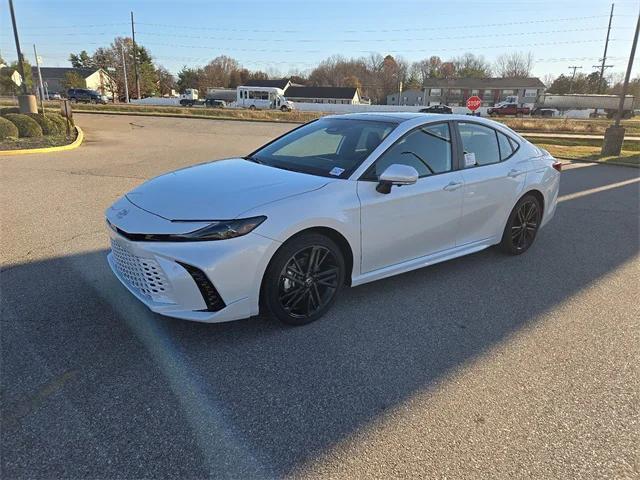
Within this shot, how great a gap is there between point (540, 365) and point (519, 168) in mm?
2527

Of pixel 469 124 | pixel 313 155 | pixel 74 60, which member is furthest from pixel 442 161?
pixel 74 60

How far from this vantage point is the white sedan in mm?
3018

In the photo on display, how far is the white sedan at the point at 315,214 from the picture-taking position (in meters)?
3.02

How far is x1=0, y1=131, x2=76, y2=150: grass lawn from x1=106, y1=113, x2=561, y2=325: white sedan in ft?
37.3

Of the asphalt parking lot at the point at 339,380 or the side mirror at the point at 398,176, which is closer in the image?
the asphalt parking lot at the point at 339,380

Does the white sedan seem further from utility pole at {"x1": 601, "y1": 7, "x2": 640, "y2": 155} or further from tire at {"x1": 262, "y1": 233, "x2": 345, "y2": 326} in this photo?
utility pole at {"x1": 601, "y1": 7, "x2": 640, "y2": 155}

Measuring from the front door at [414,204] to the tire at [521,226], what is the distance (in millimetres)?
1052

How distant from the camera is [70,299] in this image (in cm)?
381

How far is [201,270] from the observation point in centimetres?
293

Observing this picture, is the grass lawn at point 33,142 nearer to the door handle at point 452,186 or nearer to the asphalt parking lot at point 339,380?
the asphalt parking lot at point 339,380

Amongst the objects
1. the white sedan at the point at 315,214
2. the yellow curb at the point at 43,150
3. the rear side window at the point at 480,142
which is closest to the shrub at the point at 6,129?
the yellow curb at the point at 43,150

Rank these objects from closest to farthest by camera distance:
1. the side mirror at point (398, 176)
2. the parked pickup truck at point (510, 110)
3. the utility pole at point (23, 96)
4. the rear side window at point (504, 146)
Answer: the side mirror at point (398, 176), the rear side window at point (504, 146), the utility pole at point (23, 96), the parked pickup truck at point (510, 110)

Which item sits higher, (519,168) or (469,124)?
(469,124)

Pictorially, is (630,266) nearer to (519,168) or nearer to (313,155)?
(519,168)
